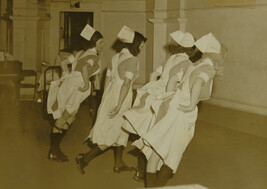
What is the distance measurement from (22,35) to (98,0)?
2.35 m

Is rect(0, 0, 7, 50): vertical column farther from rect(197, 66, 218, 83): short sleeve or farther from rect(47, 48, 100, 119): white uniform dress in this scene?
rect(197, 66, 218, 83): short sleeve

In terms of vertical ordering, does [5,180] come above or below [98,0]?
below

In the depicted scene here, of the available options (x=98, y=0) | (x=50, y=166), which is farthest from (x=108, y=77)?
(x=98, y=0)

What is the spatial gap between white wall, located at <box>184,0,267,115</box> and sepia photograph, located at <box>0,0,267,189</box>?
19mm

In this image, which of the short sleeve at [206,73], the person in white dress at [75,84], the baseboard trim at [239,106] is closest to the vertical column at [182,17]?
the baseboard trim at [239,106]

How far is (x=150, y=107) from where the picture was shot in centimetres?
513

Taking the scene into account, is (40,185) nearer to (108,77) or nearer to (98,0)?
(108,77)

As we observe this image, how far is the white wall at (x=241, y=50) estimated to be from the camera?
8820 millimetres

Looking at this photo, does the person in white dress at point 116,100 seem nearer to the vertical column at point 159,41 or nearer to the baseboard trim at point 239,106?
the baseboard trim at point 239,106

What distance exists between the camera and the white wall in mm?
8820

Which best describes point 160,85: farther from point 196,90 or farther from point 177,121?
point 196,90

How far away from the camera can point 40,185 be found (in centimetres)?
544

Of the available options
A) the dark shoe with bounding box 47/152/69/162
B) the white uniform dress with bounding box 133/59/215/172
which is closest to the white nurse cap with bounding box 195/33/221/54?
the white uniform dress with bounding box 133/59/215/172

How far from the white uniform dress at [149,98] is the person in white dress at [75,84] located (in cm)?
103
